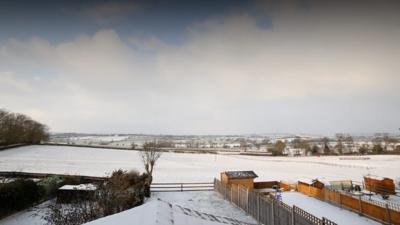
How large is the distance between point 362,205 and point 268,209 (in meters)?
8.03

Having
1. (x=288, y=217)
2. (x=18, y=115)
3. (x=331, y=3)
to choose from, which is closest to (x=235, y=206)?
(x=288, y=217)

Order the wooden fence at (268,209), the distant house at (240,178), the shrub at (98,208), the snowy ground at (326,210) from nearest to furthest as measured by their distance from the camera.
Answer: the wooden fence at (268,209) → the shrub at (98,208) → the snowy ground at (326,210) → the distant house at (240,178)

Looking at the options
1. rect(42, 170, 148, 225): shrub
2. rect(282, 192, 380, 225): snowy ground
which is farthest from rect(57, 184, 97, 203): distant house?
rect(282, 192, 380, 225): snowy ground

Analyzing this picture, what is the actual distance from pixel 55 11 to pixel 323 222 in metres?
18.7

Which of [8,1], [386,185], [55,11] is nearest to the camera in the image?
[8,1]

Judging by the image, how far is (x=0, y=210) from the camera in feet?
45.9

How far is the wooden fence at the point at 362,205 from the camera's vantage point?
43.8ft

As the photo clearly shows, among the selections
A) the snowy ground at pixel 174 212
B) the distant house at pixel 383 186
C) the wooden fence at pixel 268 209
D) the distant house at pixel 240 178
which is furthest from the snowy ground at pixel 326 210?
the distant house at pixel 383 186

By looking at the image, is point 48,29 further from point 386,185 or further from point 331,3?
point 386,185

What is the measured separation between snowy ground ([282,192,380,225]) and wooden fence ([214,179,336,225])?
4.38 metres

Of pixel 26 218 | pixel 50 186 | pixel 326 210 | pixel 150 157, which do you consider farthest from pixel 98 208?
pixel 150 157

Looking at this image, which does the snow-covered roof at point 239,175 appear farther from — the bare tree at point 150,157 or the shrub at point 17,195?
the shrub at point 17,195

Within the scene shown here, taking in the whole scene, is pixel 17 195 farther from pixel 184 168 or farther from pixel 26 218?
pixel 184 168

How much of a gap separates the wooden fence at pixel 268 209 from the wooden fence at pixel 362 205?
6.45 metres
